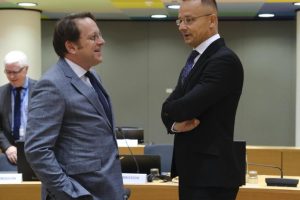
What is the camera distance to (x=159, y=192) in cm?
400

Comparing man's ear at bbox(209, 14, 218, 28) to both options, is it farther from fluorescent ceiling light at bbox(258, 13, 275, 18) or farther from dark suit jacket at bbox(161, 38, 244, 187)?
fluorescent ceiling light at bbox(258, 13, 275, 18)

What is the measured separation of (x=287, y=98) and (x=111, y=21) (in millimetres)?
3358

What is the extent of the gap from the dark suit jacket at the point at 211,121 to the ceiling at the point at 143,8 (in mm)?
4833

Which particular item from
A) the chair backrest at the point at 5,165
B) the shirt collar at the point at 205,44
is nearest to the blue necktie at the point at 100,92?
the shirt collar at the point at 205,44

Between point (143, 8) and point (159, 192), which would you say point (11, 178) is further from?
point (143, 8)

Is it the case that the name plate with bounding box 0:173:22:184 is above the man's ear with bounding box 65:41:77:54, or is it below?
below

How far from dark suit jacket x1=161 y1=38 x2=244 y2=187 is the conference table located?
54.4 inches

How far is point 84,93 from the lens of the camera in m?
2.40

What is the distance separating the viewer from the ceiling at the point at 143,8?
7738 millimetres

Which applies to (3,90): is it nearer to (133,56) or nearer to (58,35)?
(58,35)

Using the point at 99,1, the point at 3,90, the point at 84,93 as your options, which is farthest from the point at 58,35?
the point at 99,1

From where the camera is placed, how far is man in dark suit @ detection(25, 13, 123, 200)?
231 centimetres

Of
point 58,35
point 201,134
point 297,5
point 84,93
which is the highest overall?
point 297,5

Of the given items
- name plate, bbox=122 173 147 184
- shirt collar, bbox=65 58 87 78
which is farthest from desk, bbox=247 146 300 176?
shirt collar, bbox=65 58 87 78
